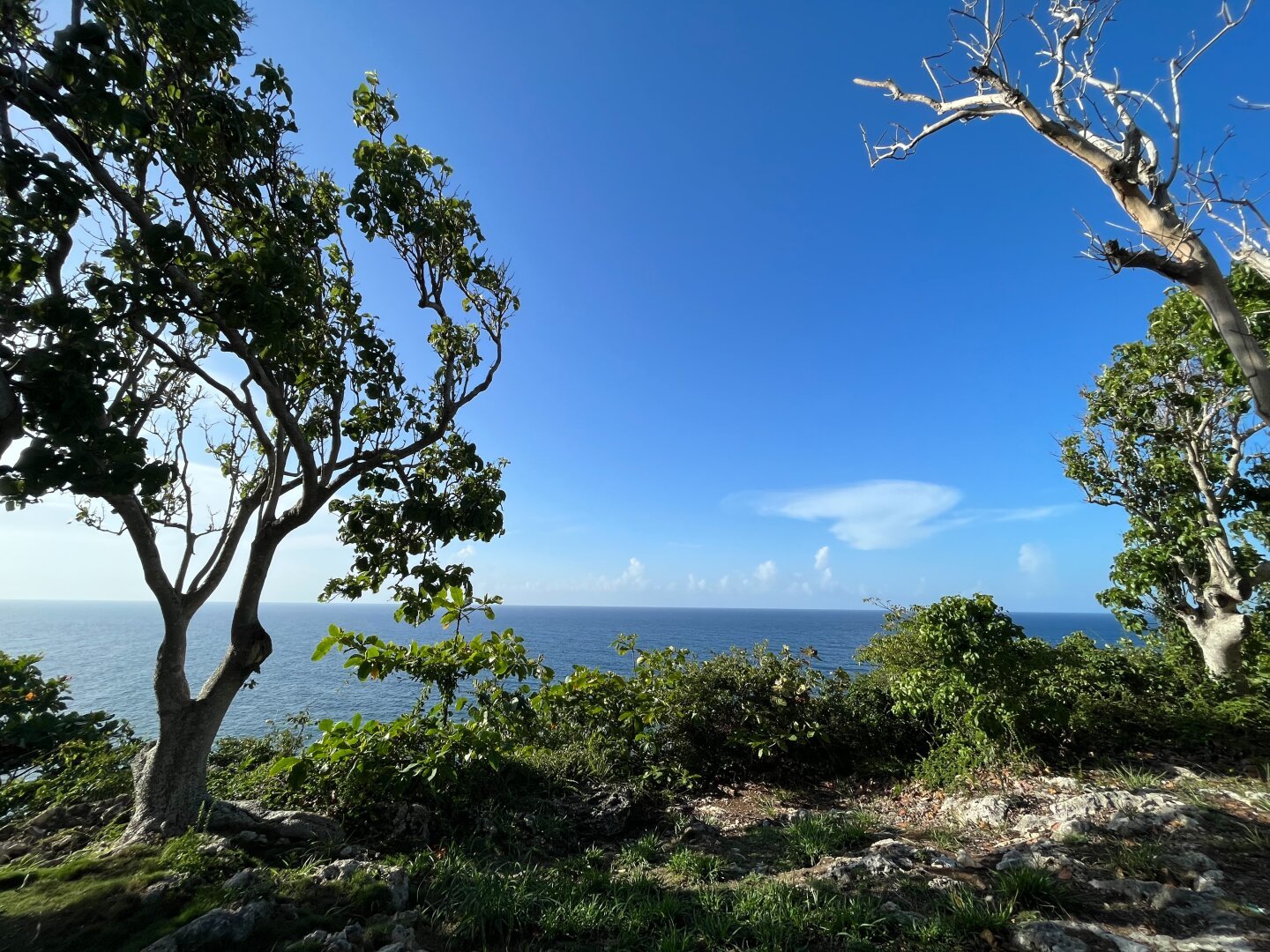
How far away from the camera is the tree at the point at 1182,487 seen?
9.06 meters

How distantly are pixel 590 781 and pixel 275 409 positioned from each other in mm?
6158

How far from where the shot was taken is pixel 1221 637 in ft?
29.1

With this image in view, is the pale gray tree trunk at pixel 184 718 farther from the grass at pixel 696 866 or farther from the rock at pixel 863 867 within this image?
the rock at pixel 863 867

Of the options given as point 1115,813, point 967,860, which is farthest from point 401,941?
point 1115,813

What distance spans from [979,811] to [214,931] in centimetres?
728

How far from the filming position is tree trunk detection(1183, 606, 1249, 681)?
28.3ft

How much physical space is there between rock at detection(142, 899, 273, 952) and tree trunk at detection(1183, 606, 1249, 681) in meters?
12.7

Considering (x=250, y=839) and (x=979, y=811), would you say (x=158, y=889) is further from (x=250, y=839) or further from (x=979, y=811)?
(x=979, y=811)

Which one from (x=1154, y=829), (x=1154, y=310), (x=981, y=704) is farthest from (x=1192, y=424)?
(x=1154, y=829)

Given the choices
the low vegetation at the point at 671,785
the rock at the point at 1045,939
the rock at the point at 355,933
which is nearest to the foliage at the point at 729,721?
the low vegetation at the point at 671,785

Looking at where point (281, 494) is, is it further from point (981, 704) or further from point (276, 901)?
point (981, 704)

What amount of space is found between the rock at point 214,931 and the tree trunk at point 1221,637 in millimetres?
12674

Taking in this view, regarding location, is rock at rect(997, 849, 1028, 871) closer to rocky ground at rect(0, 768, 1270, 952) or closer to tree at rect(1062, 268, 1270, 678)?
rocky ground at rect(0, 768, 1270, 952)

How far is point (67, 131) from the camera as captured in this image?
4.38 meters
